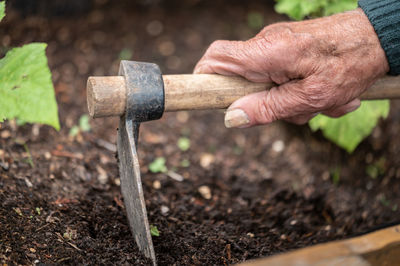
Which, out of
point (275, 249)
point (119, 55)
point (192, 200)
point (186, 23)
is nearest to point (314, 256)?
point (275, 249)

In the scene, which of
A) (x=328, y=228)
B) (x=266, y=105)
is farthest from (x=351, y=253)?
(x=328, y=228)

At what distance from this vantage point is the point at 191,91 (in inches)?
59.6

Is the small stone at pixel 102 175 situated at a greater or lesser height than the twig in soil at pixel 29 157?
lesser

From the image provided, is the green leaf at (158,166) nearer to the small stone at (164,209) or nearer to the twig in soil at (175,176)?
the twig in soil at (175,176)

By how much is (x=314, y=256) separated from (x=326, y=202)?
1131 millimetres

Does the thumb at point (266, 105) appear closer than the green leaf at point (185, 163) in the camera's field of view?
Yes

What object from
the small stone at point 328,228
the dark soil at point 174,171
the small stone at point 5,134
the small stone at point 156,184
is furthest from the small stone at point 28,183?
the small stone at point 328,228

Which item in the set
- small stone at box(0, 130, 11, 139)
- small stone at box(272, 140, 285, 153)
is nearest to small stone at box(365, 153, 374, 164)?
small stone at box(272, 140, 285, 153)

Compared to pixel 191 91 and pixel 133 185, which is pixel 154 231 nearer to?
pixel 133 185

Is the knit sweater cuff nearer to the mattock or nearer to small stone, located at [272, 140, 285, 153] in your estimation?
the mattock

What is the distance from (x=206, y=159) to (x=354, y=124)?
939mm

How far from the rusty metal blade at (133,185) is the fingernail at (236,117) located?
382 mm

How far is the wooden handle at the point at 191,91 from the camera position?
4.54ft

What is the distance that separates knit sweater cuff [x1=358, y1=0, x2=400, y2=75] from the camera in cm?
159
